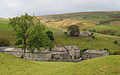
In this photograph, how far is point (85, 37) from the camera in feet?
412

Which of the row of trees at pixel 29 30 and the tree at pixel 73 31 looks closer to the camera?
the row of trees at pixel 29 30

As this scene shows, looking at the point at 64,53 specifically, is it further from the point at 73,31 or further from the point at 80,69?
the point at 80,69

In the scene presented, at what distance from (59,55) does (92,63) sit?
57.8m

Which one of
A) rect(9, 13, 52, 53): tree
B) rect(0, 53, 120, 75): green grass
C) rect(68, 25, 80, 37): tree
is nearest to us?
rect(0, 53, 120, 75): green grass

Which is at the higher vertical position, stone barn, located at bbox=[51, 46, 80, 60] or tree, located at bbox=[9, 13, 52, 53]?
tree, located at bbox=[9, 13, 52, 53]

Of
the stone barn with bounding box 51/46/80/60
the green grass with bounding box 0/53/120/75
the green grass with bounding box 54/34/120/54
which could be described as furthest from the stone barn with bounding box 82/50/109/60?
the green grass with bounding box 0/53/120/75

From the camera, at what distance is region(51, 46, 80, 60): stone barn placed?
83.3 m

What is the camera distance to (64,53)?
3332 inches

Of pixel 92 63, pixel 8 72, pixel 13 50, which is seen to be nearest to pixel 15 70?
pixel 8 72

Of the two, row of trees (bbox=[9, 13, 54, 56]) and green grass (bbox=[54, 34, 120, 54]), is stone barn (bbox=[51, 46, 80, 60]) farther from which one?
row of trees (bbox=[9, 13, 54, 56])

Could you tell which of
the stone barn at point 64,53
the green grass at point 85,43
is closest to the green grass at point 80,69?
the stone barn at point 64,53

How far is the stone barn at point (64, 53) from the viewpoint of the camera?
83.3m

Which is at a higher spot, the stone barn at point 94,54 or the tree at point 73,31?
the tree at point 73,31

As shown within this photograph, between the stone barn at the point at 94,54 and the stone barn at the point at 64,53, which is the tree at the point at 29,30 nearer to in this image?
the stone barn at the point at 64,53
